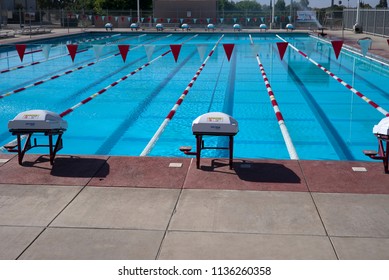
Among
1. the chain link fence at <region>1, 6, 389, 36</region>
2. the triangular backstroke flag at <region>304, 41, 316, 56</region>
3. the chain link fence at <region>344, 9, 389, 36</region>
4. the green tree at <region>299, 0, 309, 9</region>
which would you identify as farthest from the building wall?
the triangular backstroke flag at <region>304, 41, 316, 56</region>

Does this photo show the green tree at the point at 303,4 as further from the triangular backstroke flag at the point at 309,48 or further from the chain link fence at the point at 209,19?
the triangular backstroke flag at the point at 309,48

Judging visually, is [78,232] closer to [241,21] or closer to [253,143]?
[253,143]

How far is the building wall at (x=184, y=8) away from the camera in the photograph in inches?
1740

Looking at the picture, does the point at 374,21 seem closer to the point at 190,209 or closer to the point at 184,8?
the point at 184,8

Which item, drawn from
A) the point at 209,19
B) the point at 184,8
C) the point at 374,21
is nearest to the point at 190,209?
the point at 374,21

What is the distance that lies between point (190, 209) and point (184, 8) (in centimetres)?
4229

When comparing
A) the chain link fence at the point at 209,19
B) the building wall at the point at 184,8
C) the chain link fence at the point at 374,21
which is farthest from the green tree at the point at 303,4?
the chain link fence at the point at 374,21

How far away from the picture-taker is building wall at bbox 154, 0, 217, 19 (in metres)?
44.2

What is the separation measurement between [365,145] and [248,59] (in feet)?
38.2

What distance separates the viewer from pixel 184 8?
44688 millimetres

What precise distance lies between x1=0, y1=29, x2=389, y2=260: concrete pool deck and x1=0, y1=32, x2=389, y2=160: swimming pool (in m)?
1.97

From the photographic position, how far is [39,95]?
11.9 meters

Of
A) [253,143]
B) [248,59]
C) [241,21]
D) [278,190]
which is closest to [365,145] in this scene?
[253,143]

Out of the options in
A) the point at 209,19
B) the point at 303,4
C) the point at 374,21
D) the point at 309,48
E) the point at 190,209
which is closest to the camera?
the point at 190,209
